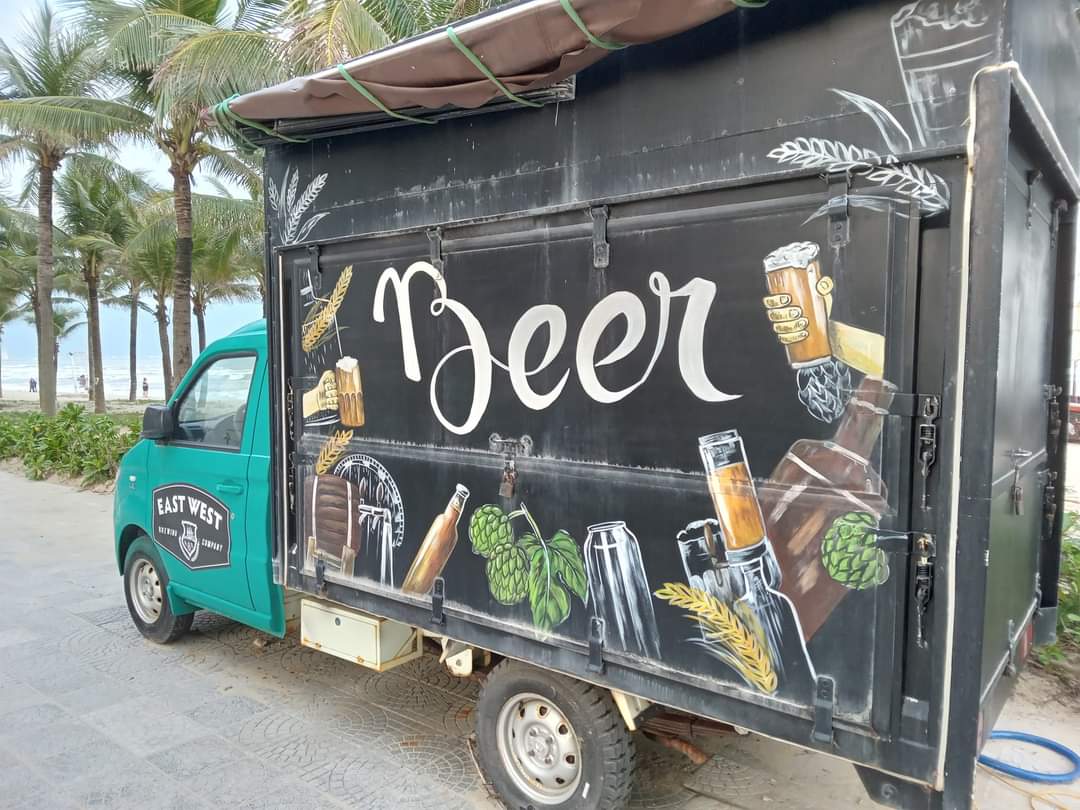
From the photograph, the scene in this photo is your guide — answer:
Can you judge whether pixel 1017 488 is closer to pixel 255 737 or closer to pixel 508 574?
pixel 508 574

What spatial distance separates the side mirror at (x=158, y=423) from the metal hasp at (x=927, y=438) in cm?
436

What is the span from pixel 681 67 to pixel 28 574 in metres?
7.77

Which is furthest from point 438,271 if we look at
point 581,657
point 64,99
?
point 64,99

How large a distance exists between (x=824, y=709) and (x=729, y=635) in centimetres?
36

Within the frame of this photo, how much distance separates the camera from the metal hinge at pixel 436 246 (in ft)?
11.1

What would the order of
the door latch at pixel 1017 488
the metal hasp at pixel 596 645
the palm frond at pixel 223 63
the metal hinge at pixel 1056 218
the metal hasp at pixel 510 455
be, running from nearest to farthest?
the door latch at pixel 1017 488
the metal hasp at pixel 596 645
the metal hasp at pixel 510 455
the metal hinge at pixel 1056 218
the palm frond at pixel 223 63

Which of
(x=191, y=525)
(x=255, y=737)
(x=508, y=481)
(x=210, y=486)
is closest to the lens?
(x=508, y=481)

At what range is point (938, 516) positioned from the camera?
220cm

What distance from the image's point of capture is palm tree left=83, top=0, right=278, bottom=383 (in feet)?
29.6

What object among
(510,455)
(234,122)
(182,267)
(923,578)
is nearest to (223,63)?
(182,267)

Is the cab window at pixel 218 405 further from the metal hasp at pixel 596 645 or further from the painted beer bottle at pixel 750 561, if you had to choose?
the painted beer bottle at pixel 750 561

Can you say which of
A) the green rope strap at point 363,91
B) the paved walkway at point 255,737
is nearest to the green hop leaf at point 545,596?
the paved walkway at point 255,737

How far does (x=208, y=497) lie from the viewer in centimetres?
→ 464

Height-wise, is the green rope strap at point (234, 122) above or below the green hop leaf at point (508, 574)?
above
